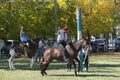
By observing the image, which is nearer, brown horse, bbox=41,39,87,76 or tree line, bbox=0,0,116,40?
brown horse, bbox=41,39,87,76

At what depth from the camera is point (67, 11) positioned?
50562 millimetres

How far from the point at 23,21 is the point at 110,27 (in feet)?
44.2

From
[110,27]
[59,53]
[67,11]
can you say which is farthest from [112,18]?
[59,53]

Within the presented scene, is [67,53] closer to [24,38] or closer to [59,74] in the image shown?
[59,74]

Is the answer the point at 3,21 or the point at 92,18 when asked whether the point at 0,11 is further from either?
the point at 92,18

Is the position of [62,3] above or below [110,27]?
above

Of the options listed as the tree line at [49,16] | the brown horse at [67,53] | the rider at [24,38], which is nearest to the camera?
the brown horse at [67,53]

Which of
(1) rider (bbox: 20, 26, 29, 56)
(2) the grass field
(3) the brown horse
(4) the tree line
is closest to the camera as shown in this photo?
(2) the grass field

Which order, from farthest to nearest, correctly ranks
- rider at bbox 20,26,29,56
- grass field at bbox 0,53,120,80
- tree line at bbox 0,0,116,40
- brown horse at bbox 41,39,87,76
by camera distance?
1. tree line at bbox 0,0,116,40
2. rider at bbox 20,26,29,56
3. brown horse at bbox 41,39,87,76
4. grass field at bbox 0,53,120,80

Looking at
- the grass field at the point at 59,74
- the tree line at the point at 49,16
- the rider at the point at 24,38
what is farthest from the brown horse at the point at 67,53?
the tree line at the point at 49,16

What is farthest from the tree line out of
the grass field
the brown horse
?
the brown horse

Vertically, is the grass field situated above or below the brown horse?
below

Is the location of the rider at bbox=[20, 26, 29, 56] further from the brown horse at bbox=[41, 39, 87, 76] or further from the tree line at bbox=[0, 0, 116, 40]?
the tree line at bbox=[0, 0, 116, 40]

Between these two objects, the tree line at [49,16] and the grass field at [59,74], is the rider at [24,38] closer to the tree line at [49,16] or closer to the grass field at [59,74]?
the grass field at [59,74]
